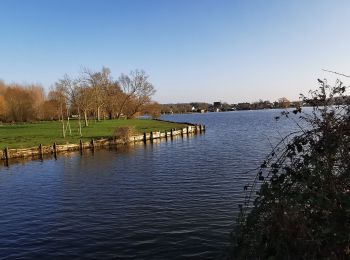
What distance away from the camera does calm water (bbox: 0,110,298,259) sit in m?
15.1

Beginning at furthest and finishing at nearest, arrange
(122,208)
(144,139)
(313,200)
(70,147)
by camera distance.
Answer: (144,139) → (70,147) → (122,208) → (313,200)

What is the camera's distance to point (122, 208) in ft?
66.9

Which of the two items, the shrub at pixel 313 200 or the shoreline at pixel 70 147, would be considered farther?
the shoreline at pixel 70 147

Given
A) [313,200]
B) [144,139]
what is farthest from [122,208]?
[144,139]

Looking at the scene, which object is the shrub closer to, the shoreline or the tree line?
the shoreline

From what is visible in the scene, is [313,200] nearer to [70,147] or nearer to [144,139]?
[70,147]

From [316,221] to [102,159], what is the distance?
112ft

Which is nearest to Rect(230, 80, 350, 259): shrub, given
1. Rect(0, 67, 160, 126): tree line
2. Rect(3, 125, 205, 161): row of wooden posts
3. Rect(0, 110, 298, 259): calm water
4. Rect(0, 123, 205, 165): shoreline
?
Rect(0, 110, 298, 259): calm water

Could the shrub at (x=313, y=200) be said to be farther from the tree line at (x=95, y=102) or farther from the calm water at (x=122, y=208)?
the tree line at (x=95, y=102)

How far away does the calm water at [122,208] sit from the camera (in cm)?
1506

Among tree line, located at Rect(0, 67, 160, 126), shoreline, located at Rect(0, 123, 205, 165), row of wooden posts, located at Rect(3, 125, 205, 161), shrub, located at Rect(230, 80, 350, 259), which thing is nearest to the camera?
shrub, located at Rect(230, 80, 350, 259)

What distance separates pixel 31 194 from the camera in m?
24.5

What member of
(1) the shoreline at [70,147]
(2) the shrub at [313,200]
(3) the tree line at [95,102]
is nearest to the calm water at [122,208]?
(2) the shrub at [313,200]

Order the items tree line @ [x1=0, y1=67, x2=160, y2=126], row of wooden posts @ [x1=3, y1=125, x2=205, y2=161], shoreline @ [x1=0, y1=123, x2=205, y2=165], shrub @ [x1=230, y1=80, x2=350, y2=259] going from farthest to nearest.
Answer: tree line @ [x1=0, y1=67, x2=160, y2=126] < row of wooden posts @ [x1=3, y1=125, x2=205, y2=161] < shoreline @ [x1=0, y1=123, x2=205, y2=165] < shrub @ [x1=230, y1=80, x2=350, y2=259]
